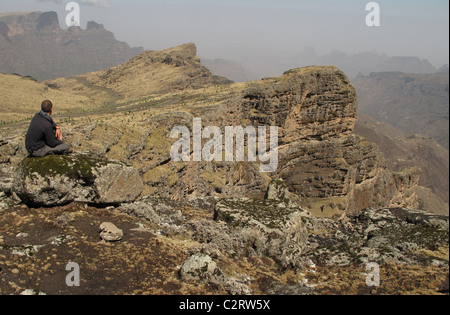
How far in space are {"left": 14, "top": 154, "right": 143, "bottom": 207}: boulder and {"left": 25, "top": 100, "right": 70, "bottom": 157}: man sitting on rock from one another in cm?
35

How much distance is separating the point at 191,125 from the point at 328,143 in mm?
28901

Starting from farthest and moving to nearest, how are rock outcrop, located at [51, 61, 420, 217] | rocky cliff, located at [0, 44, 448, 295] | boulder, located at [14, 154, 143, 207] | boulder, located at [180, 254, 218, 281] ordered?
rock outcrop, located at [51, 61, 420, 217] → boulder, located at [14, 154, 143, 207] → boulder, located at [180, 254, 218, 281] → rocky cliff, located at [0, 44, 448, 295]

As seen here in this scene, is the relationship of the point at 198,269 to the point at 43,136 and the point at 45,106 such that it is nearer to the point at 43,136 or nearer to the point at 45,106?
the point at 43,136

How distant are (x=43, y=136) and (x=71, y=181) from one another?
231 centimetres

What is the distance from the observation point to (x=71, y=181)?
12.4 metres

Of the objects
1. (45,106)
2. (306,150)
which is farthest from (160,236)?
(306,150)

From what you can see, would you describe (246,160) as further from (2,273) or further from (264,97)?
(2,273)

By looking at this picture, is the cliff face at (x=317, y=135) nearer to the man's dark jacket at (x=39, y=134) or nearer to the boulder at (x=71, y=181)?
the boulder at (x=71, y=181)

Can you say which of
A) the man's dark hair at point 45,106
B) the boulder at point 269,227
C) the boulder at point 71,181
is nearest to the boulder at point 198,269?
the boulder at point 269,227

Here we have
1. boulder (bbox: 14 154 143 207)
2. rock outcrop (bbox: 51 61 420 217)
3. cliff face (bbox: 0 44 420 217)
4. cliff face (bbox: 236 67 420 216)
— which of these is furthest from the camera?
cliff face (bbox: 236 67 420 216)

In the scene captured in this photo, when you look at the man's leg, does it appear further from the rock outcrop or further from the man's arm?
the rock outcrop

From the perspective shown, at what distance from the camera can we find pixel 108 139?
72.0 feet

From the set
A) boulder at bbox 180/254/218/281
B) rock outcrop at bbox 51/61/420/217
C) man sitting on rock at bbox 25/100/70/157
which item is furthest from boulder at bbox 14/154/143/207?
rock outcrop at bbox 51/61/420/217

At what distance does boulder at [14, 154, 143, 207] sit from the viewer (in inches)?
466
